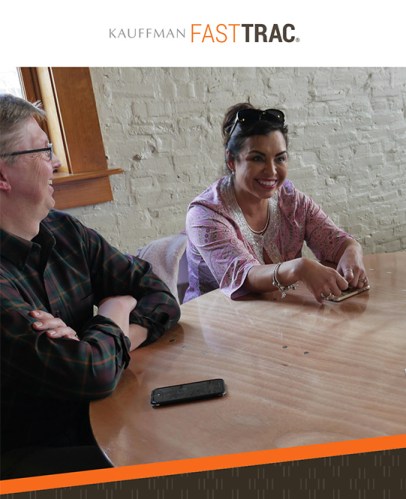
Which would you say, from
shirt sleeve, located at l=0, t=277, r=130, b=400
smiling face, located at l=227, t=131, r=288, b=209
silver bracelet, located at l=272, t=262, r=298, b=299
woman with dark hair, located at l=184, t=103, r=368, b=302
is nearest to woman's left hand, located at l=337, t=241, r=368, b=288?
woman with dark hair, located at l=184, t=103, r=368, b=302

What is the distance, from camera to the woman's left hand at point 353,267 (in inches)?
46.4

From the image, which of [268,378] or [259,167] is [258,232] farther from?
[268,378]

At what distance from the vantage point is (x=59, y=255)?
1.00 metres

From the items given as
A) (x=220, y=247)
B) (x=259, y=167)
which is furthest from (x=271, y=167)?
(x=220, y=247)

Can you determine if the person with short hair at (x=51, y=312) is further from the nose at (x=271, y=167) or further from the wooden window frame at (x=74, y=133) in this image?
the nose at (x=271, y=167)

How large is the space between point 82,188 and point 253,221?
0.50 metres

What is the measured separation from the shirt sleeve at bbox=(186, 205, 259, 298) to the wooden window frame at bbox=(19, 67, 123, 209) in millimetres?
257

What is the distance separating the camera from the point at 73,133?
1.15 metres

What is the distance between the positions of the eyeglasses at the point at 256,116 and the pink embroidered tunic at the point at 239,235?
0.17 m

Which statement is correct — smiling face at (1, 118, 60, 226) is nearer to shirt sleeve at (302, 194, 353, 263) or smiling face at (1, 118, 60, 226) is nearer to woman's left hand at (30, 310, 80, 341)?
woman's left hand at (30, 310, 80, 341)
